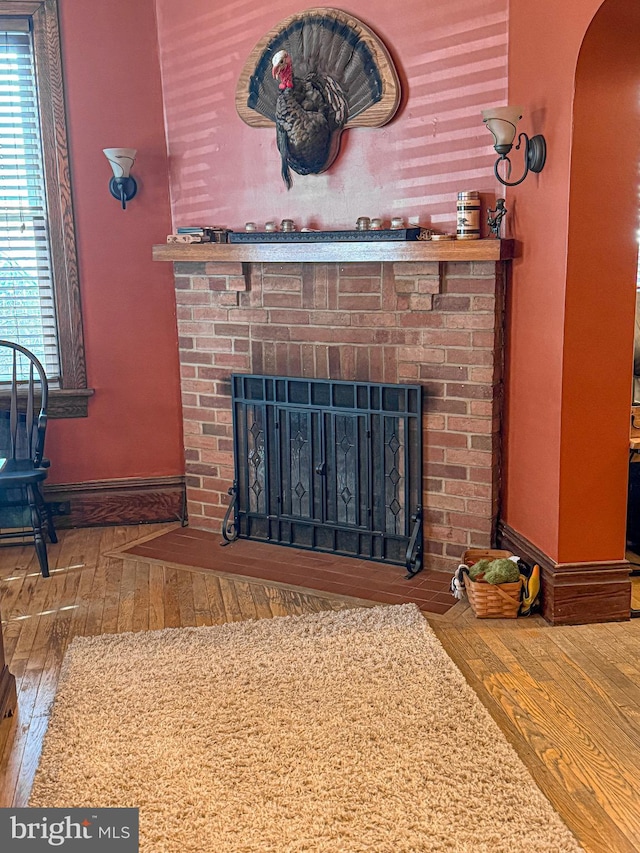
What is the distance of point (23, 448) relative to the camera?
4.23 meters

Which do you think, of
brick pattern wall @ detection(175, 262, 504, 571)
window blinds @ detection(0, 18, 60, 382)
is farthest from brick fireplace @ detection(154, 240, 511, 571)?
window blinds @ detection(0, 18, 60, 382)

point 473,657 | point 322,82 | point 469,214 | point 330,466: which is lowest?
point 473,657

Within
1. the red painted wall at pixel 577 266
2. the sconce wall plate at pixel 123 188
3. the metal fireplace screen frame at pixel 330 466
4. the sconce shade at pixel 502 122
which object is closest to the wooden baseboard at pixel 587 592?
the red painted wall at pixel 577 266

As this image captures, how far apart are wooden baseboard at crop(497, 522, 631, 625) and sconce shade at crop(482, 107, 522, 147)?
60.3 inches

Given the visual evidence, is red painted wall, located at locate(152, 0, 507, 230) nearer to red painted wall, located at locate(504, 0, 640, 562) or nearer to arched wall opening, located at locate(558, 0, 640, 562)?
red painted wall, located at locate(504, 0, 640, 562)

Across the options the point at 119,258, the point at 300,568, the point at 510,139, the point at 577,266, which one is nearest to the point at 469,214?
the point at 510,139

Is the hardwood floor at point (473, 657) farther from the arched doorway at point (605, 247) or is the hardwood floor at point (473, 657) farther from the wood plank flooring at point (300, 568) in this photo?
the arched doorway at point (605, 247)

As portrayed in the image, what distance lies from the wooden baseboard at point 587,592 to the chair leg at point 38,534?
2107 mm

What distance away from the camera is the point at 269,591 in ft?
11.9

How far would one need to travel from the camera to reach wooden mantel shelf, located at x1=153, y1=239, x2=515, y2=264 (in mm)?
3359

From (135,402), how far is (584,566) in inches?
92.4

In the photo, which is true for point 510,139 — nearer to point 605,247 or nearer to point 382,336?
point 605,247

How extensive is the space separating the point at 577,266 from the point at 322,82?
4.59ft

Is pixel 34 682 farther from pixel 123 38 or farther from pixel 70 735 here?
pixel 123 38
